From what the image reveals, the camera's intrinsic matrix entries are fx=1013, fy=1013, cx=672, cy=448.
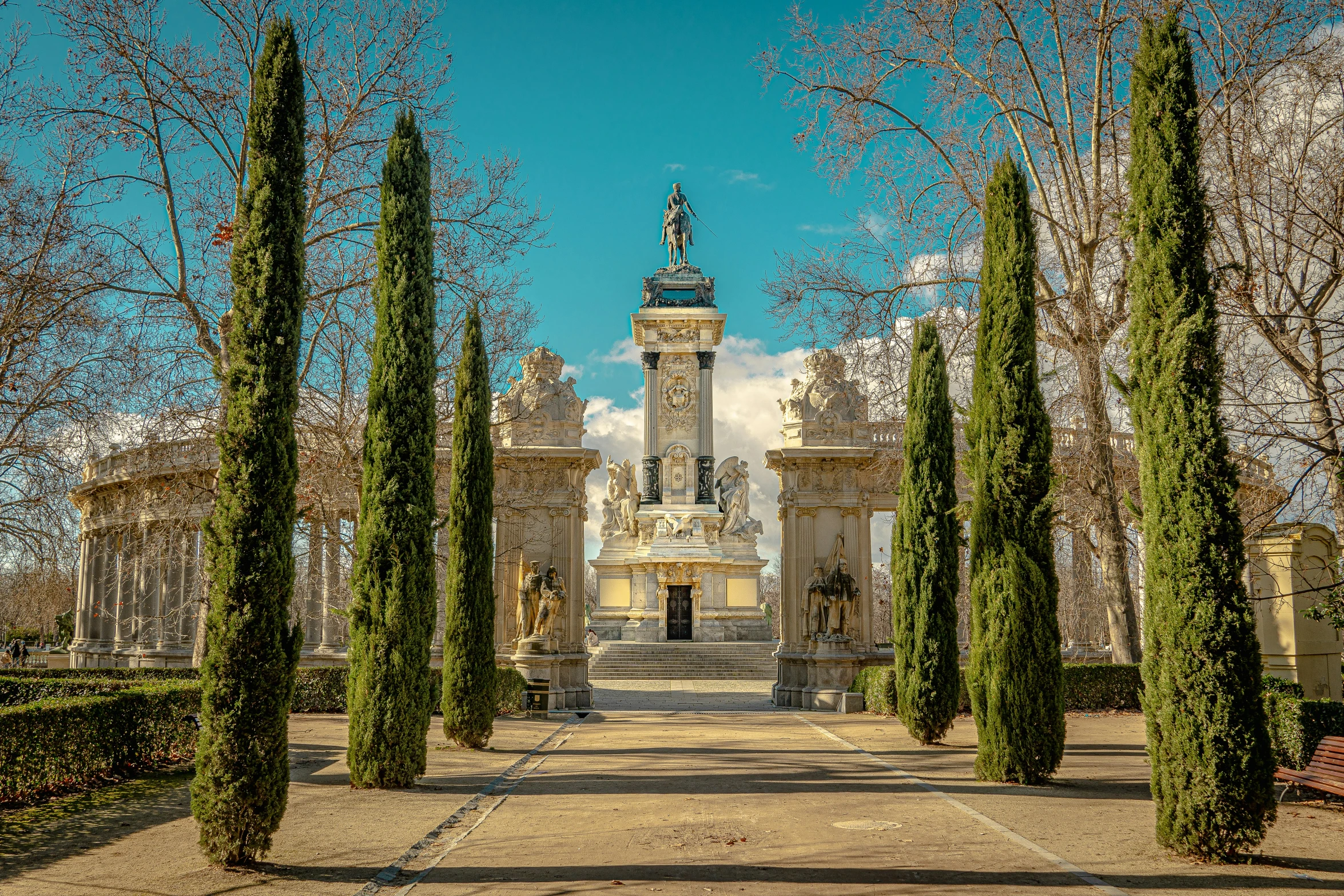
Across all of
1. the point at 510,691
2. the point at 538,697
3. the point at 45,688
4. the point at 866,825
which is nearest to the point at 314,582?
the point at 510,691

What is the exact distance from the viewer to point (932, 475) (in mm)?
17469

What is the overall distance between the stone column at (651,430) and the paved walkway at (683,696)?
13.4m

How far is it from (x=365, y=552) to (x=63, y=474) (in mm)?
6544

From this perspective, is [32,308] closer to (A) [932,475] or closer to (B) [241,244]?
(B) [241,244]

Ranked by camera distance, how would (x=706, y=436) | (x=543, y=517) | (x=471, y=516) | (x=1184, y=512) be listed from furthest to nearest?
(x=706, y=436)
(x=543, y=517)
(x=471, y=516)
(x=1184, y=512)

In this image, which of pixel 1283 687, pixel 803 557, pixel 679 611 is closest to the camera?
pixel 1283 687

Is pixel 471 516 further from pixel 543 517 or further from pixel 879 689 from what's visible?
pixel 879 689

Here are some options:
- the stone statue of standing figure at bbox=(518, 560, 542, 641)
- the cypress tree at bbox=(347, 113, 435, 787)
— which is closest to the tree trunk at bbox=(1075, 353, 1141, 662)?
the cypress tree at bbox=(347, 113, 435, 787)

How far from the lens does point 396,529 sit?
11.6 metres

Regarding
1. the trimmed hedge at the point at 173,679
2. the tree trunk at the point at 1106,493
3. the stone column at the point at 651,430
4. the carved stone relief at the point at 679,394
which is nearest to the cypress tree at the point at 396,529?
the trimmed hedge at the point at 173,679

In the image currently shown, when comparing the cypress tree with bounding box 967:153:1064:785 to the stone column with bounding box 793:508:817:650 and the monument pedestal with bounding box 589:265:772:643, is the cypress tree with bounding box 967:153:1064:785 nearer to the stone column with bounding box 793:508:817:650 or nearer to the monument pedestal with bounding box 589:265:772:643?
the stone column with bounding box 793:508:817:650

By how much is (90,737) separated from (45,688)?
4691 mm

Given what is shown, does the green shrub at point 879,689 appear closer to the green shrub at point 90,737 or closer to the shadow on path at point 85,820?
the green shrub at point 90,737

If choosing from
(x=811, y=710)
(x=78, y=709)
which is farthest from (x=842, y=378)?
(x=78, y=709)
